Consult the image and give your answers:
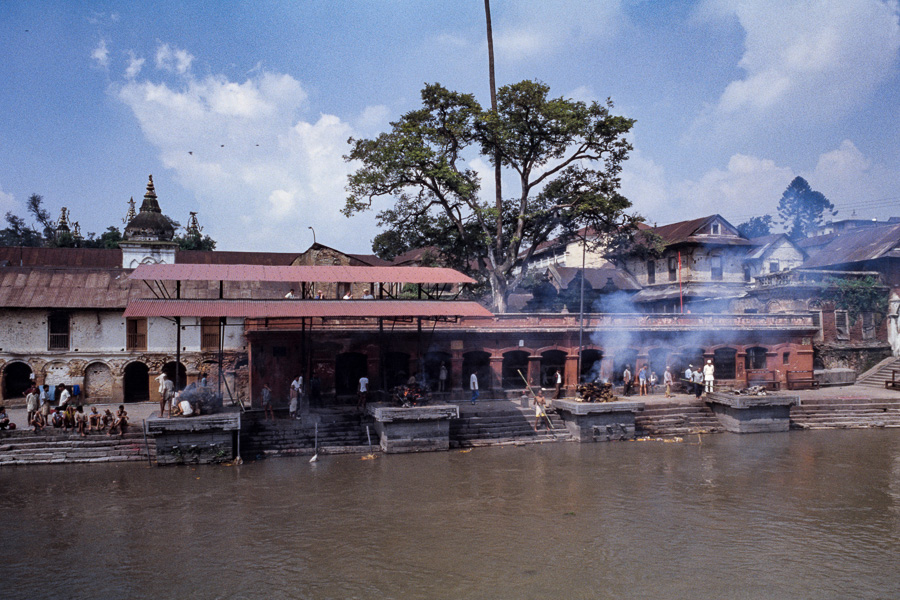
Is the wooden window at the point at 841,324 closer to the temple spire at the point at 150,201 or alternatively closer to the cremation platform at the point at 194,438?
the cremation platform at the point at 194,438

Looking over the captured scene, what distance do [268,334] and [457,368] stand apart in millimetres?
7975

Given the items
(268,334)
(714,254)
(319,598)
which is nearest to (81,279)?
(268,334)

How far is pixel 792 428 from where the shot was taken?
23781mm

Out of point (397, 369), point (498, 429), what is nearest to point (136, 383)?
point (397, 369)

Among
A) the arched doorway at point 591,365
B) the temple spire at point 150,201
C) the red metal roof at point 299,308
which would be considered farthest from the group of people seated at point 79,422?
the temple spire at point 150,201

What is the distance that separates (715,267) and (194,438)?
1314 inches

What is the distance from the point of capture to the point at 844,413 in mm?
24641

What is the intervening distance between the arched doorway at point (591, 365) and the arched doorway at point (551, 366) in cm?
100

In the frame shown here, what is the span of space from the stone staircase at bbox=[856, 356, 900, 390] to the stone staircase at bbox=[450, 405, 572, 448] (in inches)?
725

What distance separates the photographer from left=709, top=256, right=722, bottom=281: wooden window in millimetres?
38938

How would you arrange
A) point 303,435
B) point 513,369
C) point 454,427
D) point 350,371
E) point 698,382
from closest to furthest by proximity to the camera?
point 303,435, point 454,427, point 698,382, point 350,371, point 513,369

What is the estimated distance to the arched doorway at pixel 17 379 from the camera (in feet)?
84.7

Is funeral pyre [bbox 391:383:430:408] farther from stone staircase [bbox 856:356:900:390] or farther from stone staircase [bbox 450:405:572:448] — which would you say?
stone staircase [bbox 856:356:900:390]

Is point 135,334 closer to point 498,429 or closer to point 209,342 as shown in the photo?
point 209,342
